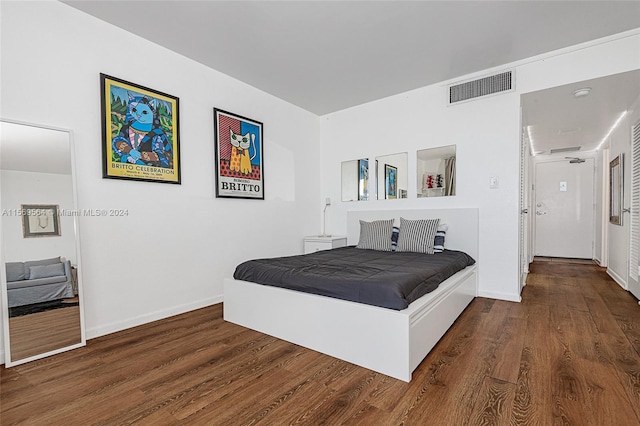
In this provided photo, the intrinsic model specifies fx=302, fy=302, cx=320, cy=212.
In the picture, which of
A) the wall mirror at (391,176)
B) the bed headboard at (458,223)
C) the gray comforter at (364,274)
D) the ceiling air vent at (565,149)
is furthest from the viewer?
the ceiling air vent at (565,149)

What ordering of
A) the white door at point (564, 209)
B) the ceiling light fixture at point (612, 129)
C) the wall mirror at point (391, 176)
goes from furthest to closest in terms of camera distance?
the white door at point (564, 209) < the wall mirror at point (391, 176) < the ceiling light fixture at point (612, 129)

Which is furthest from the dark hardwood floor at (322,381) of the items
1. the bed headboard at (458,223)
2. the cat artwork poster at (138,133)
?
the cat artwork poster at (138,133)

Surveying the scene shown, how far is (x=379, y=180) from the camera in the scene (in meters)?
4.27

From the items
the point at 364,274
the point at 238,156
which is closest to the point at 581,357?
the point at 364,274

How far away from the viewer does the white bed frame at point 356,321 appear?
1.75 m

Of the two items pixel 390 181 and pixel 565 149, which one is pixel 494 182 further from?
pixel 565 149

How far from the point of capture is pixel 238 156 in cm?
351

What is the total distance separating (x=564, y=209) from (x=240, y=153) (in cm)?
660

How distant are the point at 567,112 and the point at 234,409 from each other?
4698mm

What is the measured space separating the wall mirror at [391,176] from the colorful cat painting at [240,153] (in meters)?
1.76

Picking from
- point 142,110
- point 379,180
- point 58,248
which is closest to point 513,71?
point 379,180

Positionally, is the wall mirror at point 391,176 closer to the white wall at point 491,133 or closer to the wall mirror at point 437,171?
the white wall at point 491,133

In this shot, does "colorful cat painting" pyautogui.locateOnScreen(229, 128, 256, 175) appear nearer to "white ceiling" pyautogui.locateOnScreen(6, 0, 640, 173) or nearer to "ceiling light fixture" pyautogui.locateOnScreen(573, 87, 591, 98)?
"white ceiling" pyautogui.locateOnScreen(6, 0, 640, 173)

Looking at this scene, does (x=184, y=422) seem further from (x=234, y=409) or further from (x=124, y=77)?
(x=124, y=77)
